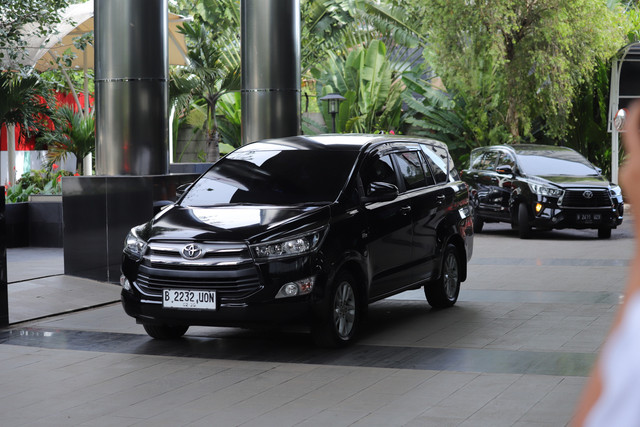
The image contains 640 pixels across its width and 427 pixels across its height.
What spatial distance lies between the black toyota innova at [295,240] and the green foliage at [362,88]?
806 inches

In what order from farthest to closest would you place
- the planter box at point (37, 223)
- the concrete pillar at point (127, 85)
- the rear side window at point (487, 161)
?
the rear side window at point (487, 161), the planter box at point (37, 223), the concrete pillar at point (127, 85)

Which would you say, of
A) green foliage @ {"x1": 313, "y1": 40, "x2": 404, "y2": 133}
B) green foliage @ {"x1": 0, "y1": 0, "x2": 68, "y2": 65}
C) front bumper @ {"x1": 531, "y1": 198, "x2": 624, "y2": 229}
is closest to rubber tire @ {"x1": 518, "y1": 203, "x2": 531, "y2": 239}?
front bumper @ {"x1": 531, "y1": 198, "x2": 624, "y2": 229}

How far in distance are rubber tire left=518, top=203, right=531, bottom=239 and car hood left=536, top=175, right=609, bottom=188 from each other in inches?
26.1

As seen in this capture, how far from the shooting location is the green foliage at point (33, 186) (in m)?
16.6

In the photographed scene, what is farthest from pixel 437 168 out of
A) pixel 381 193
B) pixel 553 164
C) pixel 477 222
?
pixel 477 222

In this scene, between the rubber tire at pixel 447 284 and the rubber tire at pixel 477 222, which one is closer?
the rubber tire at pixel 447 284

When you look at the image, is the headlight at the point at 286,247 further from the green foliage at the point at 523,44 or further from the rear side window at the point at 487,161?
the green foliage at the point at 523,44

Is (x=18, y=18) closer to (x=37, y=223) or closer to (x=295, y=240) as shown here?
(x=37, y=223)

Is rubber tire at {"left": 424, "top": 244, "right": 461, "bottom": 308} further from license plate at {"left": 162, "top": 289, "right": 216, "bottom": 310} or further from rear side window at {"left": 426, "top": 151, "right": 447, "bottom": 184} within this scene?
license plate at {"left": 162, "top": 289, "right": 216, "bottom": 310}

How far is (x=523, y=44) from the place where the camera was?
26109mm

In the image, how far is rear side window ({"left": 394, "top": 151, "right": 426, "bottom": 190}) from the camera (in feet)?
30.1

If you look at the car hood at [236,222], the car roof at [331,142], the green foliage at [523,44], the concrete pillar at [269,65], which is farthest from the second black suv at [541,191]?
the car hood at [236,222]

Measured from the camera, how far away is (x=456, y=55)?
26.4 metres

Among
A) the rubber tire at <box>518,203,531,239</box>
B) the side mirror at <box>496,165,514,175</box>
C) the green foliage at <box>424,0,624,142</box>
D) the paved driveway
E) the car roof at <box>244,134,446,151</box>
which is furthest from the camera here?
the green foliage at <box>424,0,624,142</box>
